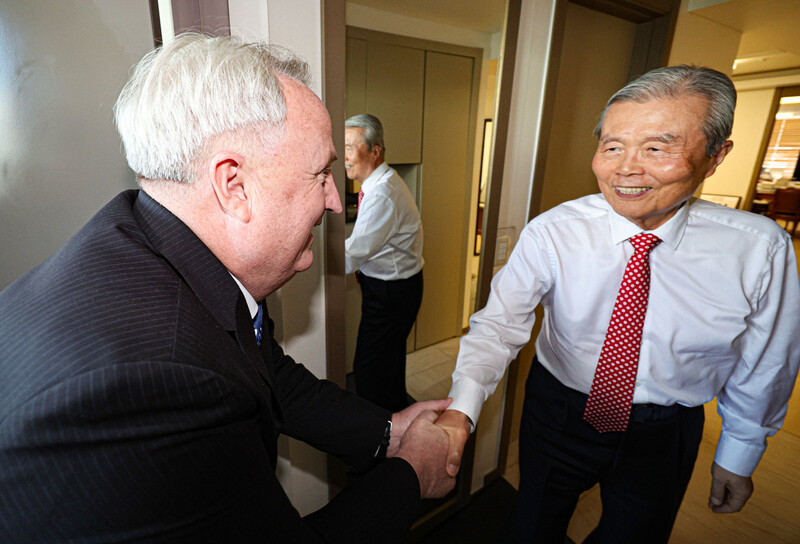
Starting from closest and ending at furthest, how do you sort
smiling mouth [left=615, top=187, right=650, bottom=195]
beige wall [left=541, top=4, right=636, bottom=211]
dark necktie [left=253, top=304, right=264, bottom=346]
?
dark necktie [left=253, top=304, right=264, bottom=346] < smiling mouth [left=615, top=187, right=650, bottom=195] < beige wall [left=541, top=4, right=636, bottom=211]

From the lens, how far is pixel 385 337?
1.99m

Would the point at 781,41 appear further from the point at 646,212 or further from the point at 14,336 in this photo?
the point at 14,336

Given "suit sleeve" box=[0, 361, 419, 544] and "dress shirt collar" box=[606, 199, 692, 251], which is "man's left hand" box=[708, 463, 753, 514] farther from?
"suit sleeve" box=[0, 361, 419, 544]

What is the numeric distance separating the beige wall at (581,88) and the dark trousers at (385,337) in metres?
0.90

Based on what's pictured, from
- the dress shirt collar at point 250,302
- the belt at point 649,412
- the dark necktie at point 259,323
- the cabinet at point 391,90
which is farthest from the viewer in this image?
the cabinet at point 391,90

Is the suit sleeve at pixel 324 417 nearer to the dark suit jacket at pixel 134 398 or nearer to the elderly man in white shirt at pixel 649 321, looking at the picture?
the elderly man in white shirt at pixel 649 321

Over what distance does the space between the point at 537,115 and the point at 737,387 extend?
1259 millimetres

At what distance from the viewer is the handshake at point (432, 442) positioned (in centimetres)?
105

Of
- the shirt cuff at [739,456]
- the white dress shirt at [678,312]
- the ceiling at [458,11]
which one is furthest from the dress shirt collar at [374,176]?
the shirt cuff at [739,456]

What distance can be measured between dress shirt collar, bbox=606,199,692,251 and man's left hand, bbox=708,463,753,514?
0.77 m

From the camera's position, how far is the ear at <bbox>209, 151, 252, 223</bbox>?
734 millimetres

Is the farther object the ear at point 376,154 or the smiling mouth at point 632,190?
the ear at point 376,154

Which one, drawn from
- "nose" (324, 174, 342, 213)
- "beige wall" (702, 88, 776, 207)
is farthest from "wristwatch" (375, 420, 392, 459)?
"beige wall" (702, 88, 776, 207)

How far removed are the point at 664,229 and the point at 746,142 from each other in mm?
9770
